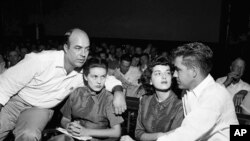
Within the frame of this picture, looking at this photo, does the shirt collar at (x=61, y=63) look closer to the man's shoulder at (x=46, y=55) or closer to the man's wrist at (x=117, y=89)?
the man's shoulder at (x=46, y=55)

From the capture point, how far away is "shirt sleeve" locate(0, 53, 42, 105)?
2.45 metres

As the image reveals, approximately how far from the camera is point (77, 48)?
8.33ft

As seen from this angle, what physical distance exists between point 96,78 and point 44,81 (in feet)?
1.75

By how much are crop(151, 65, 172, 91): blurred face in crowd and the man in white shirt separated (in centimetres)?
14

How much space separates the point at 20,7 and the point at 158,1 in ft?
23.4

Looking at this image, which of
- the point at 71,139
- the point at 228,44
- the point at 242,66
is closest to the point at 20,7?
the point at 228,44

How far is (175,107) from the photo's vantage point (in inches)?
88.3

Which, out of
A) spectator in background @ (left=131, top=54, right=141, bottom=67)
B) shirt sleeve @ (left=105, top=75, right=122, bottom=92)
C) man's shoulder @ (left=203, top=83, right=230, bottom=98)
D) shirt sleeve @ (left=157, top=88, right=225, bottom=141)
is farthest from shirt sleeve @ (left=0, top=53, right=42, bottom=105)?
spectator in background @ (left=131, top=54, right=141, bottom=67)

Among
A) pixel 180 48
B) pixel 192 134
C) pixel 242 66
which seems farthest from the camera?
pixel 242 66

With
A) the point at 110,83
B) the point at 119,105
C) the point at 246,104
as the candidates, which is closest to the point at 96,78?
the point at 110,83

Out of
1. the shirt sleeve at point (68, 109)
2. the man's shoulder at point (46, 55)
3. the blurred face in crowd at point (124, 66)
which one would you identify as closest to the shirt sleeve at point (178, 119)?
the shirt sleeve at point (68, 109)

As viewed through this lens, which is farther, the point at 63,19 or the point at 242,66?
the point at 63,19

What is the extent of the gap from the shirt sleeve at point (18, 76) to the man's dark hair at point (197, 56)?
4.24ft

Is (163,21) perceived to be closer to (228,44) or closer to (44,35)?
(228,44)
